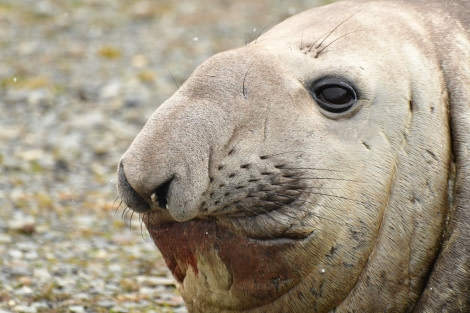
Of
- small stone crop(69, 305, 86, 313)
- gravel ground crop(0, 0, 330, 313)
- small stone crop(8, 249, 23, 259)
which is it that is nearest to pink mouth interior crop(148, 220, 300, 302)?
gravel ground crop(0, 0, 330, 313)

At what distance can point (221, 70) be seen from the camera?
4.09 metres

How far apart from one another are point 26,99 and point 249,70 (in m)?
6.16

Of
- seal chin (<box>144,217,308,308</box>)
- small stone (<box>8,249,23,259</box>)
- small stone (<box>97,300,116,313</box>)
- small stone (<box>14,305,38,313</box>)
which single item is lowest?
small stone (<box>14,305,38,313</box>)

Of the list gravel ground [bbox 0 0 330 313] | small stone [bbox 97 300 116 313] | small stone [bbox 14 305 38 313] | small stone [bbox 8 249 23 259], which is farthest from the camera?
small stone [bbox 8 249 23 259]

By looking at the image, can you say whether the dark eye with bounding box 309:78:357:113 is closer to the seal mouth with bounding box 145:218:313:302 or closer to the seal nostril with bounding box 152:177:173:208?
the seal mouth with bounding box 145:218:313:302

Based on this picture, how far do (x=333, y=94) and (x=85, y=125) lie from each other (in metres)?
Result: 5.44

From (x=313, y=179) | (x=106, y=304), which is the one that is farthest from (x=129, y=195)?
(x=106, y=304)

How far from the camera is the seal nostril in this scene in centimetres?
378

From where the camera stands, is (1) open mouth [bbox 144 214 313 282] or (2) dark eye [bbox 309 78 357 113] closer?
(1) open mouth [bbox 144 214 313 282]

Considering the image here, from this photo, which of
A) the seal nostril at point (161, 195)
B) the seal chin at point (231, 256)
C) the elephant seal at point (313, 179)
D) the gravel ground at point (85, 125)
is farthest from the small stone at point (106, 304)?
the seal nostril at point (161, 195)

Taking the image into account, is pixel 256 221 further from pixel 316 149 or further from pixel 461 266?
pixel 461 266

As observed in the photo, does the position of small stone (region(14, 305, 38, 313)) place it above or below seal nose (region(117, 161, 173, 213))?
below

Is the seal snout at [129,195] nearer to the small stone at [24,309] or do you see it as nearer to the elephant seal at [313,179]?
the elephant seal at [313,179]

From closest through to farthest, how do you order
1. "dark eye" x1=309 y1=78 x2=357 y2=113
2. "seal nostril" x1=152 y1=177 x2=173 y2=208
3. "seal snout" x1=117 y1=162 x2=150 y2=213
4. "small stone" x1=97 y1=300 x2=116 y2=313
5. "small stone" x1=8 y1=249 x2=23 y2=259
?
1. "seal nostril" x1=152 y1=177 x2=173 y2=208
2. "seal snout" x1=117 y1=162 x2=150 y2=213
3. "dark eye" x1=309 y1=78 x2=357 y2=113
4. "small stone" x1=97 y1=300 x2=116 y2=313
5. "small stone" x1=8 y1=249 x2=23 y2=259
